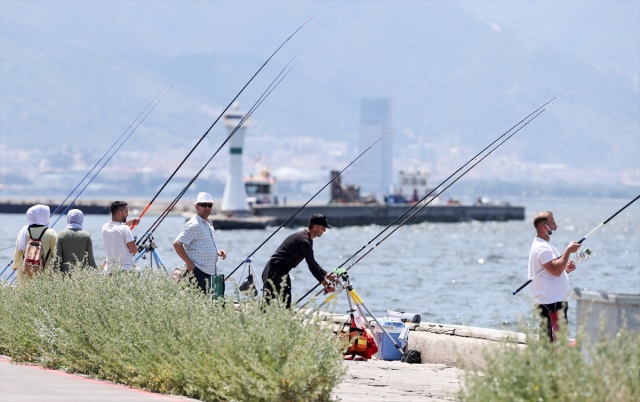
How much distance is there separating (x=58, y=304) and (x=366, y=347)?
10.5 feet

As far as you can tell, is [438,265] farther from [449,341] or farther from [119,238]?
[119,238]

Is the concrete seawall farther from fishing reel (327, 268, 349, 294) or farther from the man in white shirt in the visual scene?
the man in white shirt

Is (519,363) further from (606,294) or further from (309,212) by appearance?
(309,212)

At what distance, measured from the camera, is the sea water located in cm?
3437

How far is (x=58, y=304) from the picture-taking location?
10.7 m

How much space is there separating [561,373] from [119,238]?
6.61 metres

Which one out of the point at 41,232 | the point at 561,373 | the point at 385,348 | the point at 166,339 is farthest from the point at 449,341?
the point at 561,373

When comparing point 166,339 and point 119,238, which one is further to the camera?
point 119,238

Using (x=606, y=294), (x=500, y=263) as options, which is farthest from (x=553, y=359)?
(x=500, y=263)

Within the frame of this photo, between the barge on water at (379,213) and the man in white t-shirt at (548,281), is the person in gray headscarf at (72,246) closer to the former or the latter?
the man in white t-shirt at (548,281)

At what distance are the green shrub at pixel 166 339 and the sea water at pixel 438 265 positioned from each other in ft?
6.40

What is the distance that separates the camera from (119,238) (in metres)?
12.7

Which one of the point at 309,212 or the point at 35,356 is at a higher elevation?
the point at 309,212

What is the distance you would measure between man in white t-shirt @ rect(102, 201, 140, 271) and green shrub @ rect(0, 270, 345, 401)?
1054 mm
